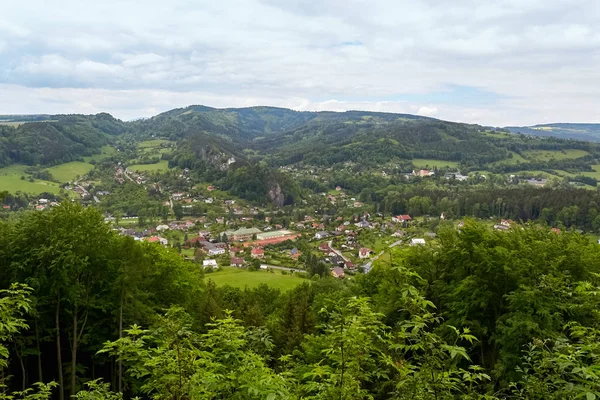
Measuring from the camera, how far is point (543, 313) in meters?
10.9

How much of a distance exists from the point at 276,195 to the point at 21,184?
8257 centimetres

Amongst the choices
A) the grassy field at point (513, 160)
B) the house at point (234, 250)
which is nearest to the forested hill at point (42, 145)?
the house at point (234, 250)

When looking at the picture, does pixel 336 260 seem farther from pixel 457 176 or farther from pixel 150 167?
pixel 150 167

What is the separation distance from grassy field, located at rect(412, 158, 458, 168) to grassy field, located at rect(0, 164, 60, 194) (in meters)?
153

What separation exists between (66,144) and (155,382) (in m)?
204

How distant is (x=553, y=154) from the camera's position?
611 ft

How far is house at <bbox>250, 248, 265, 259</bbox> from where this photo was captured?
71094 mm

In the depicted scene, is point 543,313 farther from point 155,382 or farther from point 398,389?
point 155,382

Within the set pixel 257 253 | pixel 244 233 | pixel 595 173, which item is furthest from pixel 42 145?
pixel 595 173

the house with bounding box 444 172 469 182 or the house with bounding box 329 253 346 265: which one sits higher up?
the house with bounding box 444 172 469 182

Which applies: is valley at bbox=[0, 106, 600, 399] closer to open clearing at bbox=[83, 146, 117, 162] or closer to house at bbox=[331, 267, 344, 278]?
house at bbox=[331, 267, 344, 278]

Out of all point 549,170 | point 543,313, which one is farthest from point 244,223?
point 549,170

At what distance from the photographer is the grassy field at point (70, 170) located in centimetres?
14093

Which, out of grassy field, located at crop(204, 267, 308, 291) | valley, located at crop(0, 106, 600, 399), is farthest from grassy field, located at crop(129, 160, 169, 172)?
grassy field, located at crop(204, 267, 308, 291)
